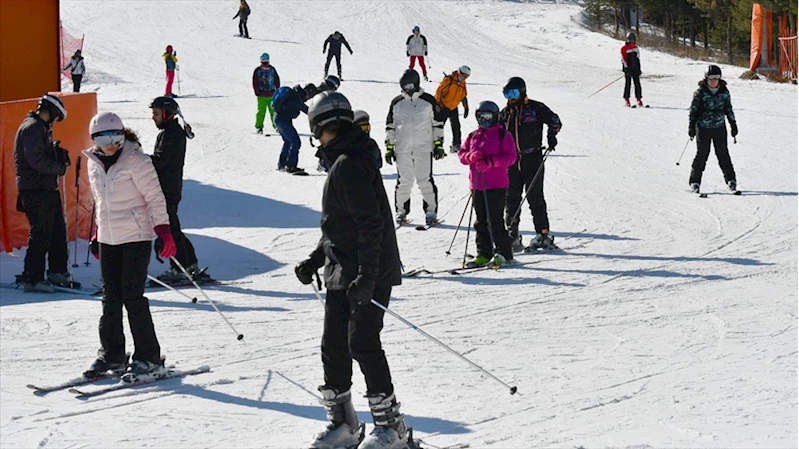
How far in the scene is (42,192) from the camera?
33.2 feet

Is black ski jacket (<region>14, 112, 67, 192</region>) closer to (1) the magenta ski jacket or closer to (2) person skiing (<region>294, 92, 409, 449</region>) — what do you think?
(1) the magenta ski jacket

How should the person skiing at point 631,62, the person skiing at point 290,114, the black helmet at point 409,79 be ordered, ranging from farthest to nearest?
the person skiing at point 631,62 → the person skiing at point 290,114 → the black helmet at point 409,79

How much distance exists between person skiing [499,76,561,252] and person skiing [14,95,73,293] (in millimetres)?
4516

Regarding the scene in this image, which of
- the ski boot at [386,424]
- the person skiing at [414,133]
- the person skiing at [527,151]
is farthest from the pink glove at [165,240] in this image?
the person skiing at [414,133]

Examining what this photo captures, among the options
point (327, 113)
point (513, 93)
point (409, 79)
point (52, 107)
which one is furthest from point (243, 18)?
point (327, 113)

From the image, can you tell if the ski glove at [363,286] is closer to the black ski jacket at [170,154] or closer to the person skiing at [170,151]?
the person skiing at [170,151]

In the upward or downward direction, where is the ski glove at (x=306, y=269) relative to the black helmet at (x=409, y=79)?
A: downward

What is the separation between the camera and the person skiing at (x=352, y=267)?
17.6 feet

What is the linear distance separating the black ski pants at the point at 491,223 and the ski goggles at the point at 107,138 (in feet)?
14.5

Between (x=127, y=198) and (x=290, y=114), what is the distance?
9811 mm

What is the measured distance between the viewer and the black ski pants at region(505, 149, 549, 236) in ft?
37.9

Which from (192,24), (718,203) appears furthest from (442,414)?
(192,24)

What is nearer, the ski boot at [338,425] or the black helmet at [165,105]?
the ski boot at [338,425]

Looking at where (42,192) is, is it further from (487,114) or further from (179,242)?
(487,114)
